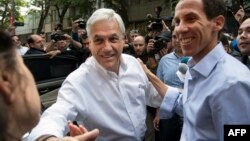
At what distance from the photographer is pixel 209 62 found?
202 cm

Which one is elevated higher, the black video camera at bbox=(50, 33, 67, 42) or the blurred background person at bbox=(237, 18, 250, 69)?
the blurred background person at bbox=(237, 18, 250, 69)

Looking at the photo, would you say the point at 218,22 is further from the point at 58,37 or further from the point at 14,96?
the point at 58,37

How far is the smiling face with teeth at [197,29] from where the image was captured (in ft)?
6.91

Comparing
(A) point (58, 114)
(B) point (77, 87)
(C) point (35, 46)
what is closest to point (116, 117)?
(B) point (77, 87)

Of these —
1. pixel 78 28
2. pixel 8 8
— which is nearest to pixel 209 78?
pixel 78 28

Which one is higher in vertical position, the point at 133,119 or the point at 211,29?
the point at 211,29

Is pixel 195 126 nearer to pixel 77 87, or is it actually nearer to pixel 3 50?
pixel 77 87

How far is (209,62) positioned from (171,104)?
2.15 ft

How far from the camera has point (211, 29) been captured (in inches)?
84.0

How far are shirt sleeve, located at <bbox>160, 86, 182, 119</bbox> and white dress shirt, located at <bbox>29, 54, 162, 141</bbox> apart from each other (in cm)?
17

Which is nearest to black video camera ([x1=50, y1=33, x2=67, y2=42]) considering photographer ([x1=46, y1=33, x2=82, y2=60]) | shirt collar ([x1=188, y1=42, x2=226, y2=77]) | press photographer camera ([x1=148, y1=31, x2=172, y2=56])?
photographer ([x1=46, y1=33, x2=82, y2=60])

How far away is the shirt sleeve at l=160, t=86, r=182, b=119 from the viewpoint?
8.50ft

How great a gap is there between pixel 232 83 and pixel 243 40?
2.21 meters

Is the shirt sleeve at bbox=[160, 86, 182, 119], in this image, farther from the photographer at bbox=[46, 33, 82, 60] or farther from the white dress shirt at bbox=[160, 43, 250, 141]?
the photographer at bbox=[46, 33, 82, 60]
